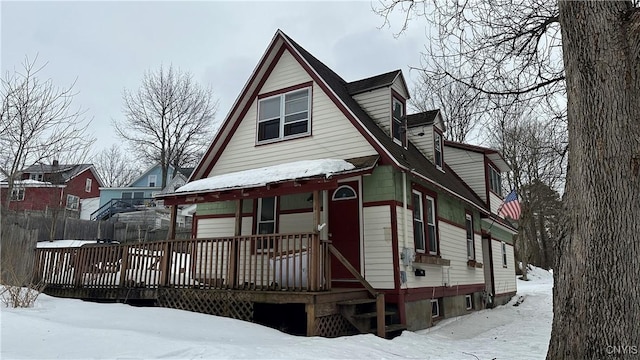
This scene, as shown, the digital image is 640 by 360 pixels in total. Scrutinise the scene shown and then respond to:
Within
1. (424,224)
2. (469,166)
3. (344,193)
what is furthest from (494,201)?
(344,193)

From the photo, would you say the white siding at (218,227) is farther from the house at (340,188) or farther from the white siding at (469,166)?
the white siding at (469,166)

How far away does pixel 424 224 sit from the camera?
36.1 ft

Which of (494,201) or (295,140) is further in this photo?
(494,201)

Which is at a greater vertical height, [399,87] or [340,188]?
[399,87]

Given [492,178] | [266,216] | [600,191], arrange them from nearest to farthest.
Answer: [600,191]
[266,216]
[492,178]

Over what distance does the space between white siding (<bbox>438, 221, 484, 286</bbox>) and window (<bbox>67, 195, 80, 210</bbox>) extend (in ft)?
122

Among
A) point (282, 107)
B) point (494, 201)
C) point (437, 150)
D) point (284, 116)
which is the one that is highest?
point (282, 107)

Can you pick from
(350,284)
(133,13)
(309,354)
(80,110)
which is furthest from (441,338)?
(133,13)

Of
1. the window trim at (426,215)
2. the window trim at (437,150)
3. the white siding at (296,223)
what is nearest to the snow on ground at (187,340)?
the window trim at (426,215)

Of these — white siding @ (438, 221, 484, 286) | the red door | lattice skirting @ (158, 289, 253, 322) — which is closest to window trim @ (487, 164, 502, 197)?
white siding @ (438, 221, 484, 286)

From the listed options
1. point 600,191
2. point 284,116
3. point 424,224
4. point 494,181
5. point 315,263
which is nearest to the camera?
point 600,191

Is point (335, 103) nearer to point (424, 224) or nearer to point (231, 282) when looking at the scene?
point (424, 224)

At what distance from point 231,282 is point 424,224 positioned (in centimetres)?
529

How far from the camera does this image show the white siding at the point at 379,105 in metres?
11.3
